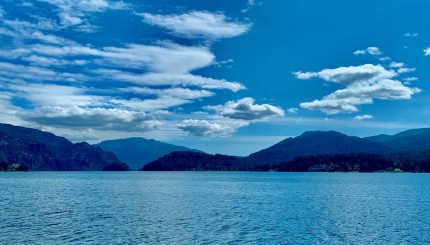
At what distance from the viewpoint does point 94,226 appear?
80688 millimetres

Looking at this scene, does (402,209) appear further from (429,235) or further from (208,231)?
(208,231)

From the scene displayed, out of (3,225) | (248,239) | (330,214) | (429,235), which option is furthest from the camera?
(330,214)

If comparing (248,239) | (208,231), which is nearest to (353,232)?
(248,239)

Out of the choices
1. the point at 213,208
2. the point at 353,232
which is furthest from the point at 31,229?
the point at 353,232

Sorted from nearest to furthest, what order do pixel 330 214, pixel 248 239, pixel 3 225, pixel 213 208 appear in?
pixel 248 239 → pixel 3 225 → pixel 330 214 → pixel 213 208

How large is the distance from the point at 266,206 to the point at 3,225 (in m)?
67.6

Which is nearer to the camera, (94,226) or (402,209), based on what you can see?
(94,226)

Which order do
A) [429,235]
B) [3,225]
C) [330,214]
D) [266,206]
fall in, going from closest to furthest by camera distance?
[429,235]
[3,225]
[330,214]
[266,206]

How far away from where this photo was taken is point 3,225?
8044 cm

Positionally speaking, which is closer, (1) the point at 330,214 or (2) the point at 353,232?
(2) the point at 353,232

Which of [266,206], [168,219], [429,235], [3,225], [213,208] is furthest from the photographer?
[266,206]

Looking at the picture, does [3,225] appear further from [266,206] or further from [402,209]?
[402,209]

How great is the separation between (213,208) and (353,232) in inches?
1754

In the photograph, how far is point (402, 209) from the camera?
115 metres
